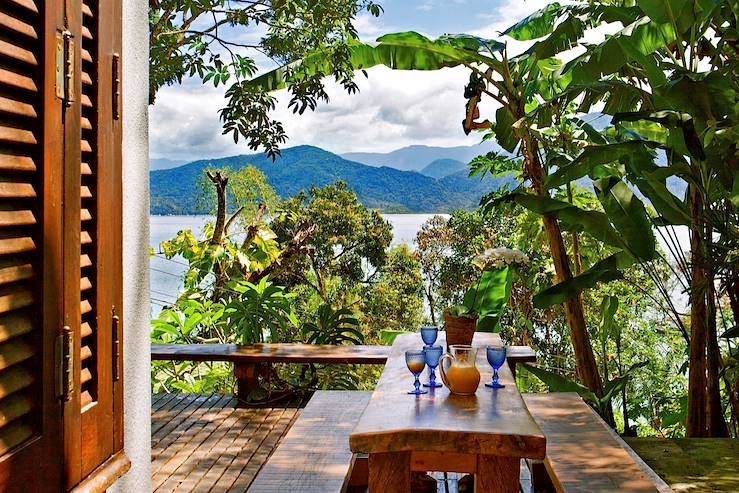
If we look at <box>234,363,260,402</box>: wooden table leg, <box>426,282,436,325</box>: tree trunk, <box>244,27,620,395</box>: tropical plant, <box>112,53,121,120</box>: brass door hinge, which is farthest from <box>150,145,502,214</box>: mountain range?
<box>112,53,121,120</box>: brass door hinge

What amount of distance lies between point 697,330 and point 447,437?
2.11 metres

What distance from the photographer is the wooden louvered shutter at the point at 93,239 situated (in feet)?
4.51

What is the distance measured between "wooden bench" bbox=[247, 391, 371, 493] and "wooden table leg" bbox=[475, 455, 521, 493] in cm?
46

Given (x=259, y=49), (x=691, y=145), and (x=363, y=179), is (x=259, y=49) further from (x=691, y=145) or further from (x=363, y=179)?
(x=363, y=179)

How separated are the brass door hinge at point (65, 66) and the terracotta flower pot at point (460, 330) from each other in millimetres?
2325

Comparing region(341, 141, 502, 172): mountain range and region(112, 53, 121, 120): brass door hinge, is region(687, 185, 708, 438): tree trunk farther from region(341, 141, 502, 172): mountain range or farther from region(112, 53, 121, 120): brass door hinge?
region(341, 141, 502, 172): mountain range

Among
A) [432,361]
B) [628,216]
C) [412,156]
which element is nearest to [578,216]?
[628,216]

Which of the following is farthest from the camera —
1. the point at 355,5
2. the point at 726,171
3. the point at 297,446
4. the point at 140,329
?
the point at 355,5

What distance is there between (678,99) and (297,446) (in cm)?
203

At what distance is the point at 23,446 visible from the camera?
1209mm

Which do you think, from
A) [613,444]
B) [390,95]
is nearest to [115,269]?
[613,444]

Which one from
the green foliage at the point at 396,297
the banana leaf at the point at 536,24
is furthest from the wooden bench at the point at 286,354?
the green foliage at the point at 396,297

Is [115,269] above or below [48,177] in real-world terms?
below

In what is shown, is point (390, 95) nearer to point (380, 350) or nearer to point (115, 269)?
point (380, 350)
